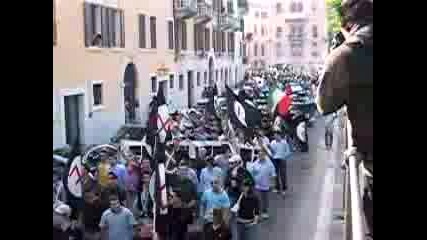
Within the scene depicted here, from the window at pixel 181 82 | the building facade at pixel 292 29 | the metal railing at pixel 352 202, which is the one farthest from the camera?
the window at pixel 181 82

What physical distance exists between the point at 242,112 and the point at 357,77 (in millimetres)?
558

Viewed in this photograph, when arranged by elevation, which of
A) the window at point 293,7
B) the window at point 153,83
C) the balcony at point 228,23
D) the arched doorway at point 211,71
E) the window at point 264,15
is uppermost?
the window at point 293,7

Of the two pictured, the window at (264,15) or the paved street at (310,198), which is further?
the window at (264,15)

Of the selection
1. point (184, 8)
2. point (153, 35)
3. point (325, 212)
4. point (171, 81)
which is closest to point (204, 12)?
point (184, 8)

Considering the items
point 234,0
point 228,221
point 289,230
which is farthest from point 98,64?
point 289,230

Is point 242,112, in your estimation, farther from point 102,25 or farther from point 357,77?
point 102,25

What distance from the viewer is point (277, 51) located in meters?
3.47

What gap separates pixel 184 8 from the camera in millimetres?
3494

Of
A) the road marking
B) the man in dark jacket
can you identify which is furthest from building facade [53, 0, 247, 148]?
the road marking

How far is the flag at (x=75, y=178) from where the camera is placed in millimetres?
3473

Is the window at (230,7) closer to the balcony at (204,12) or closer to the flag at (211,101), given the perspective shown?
the balcony at (204,12)

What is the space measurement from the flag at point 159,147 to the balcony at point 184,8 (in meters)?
0.39

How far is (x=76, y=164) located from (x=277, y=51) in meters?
1.09

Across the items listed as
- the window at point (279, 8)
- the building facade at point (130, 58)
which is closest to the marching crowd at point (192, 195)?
the building facade at point (130, 58)
